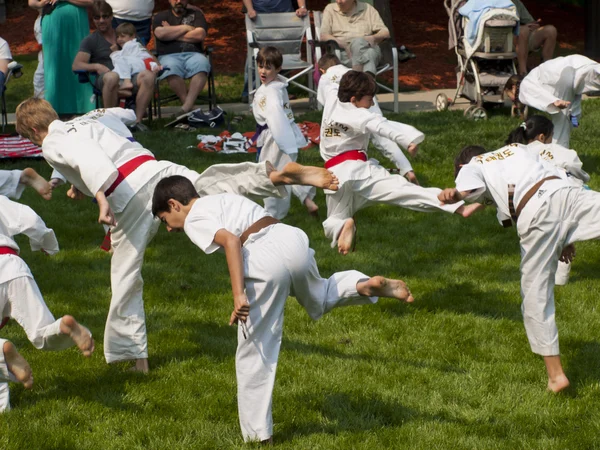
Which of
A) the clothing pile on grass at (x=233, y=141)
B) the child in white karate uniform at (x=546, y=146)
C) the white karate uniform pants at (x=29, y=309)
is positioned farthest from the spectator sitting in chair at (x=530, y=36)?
the white karate uniform pants at (x=29, y=309)

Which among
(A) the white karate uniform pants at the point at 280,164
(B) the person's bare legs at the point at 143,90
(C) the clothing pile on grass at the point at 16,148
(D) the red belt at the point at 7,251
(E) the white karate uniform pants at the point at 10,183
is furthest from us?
(B) the person's bare legs at the point at 143,90

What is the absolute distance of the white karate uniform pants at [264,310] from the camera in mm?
4875

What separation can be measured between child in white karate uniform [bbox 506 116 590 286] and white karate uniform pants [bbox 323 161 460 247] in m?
0.84

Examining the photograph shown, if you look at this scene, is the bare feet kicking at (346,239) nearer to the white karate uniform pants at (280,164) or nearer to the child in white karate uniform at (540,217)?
the child in white karate uniform at (540,217)

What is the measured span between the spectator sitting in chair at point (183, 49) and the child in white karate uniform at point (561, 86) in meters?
5.50

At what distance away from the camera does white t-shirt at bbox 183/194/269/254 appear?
4.80 meters

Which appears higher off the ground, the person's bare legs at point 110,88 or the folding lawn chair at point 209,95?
the person's bare legs at point 110,88

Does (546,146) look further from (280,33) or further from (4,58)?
(280,33)

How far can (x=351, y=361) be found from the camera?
20.6ft

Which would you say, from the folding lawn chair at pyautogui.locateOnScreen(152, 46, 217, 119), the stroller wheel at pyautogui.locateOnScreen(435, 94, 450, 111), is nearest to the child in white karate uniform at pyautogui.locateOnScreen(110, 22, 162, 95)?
the folding lawn chair at pyautogui.locateOnScreen(152, 46, 217, 119)

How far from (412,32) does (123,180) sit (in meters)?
15.4

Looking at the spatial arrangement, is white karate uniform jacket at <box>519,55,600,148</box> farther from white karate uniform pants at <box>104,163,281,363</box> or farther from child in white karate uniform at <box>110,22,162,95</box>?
child in white karate uniform at <box>110,22,162,95</box>

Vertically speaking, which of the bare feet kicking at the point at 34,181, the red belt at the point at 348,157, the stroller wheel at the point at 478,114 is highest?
the bare feet kicking at the point at 34,181

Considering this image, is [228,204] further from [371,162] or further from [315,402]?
[371,162]
